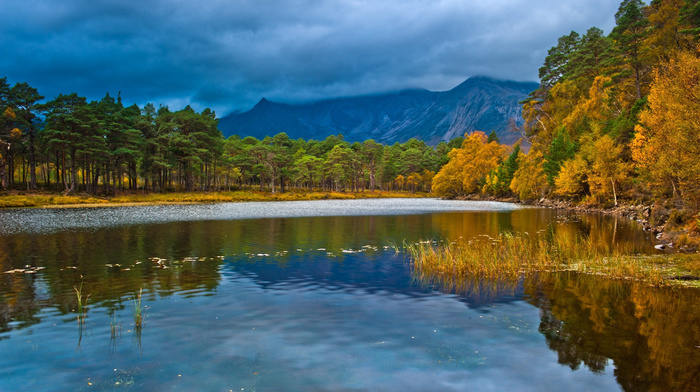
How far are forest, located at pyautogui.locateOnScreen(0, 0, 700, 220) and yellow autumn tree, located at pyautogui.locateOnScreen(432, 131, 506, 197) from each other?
0.34 metres

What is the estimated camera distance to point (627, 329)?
35.9ft

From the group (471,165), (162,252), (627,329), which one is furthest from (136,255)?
(471,165)

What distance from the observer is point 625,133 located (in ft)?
181

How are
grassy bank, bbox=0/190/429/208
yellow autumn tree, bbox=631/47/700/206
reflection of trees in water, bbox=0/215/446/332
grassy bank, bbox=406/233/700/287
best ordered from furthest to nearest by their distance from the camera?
grassy bank, bbox=0/190/429/208 < yellow autumn tree, bbox=631/47/700/206 < grassy bank, bbox=406/233/700/287 < reflection of trees in water, bbox=0/215/446/332

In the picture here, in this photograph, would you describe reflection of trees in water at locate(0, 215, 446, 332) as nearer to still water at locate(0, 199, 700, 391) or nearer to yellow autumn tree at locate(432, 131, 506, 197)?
still water at locate(0, 199, 700, 391)

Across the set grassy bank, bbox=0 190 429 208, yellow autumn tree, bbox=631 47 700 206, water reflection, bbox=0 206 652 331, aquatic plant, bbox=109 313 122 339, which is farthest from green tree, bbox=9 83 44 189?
yellow autumn tree, bbox=631 47 700 206

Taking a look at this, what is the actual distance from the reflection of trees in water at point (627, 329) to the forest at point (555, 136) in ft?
47.3

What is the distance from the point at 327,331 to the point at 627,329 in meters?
8.45

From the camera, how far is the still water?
8203mm

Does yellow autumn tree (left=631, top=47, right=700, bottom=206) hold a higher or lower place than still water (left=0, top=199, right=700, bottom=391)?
higher

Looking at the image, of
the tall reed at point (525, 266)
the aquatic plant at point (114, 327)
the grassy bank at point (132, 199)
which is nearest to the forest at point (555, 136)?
the grassy bank at point (132, 199)

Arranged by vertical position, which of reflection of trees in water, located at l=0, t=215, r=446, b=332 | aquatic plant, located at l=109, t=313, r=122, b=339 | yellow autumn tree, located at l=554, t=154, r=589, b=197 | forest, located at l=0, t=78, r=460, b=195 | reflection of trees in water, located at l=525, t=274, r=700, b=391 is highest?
forest, located at l=0, t=78, r=460, b=195

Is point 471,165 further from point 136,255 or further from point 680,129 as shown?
point 136,255

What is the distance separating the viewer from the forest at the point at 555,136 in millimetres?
32531
